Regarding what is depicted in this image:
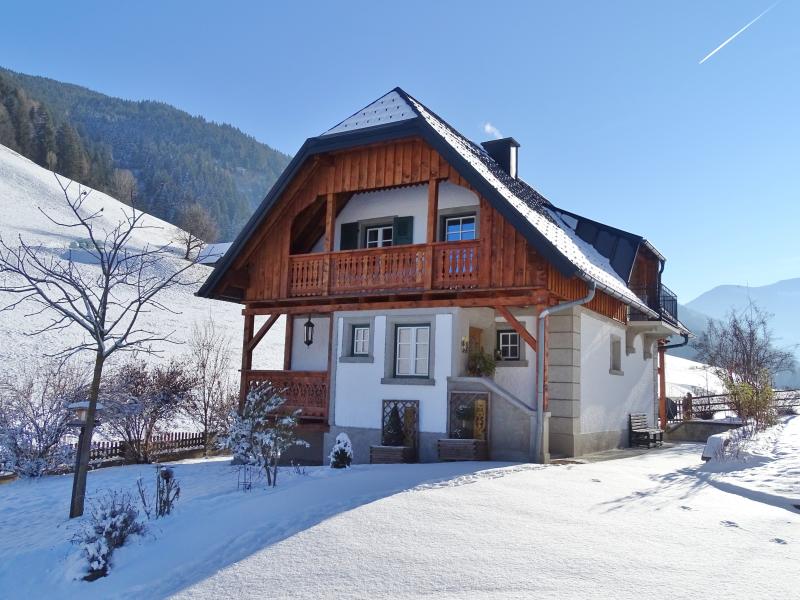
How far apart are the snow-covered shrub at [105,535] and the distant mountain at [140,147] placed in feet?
168

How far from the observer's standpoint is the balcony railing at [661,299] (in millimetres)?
19781

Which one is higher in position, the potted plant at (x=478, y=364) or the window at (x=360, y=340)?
the window at (x=360, y=340)

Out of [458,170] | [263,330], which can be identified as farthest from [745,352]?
[263,330]

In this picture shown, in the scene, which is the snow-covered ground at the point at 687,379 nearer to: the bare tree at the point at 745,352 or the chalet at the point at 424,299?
the bare tree at the point at 745,352

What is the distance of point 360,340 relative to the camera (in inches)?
611

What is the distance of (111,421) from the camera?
16.8 meters

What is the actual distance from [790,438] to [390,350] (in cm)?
992

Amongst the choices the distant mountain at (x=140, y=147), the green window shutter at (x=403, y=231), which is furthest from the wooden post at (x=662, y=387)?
the distant mountain at (x=140, y=147)

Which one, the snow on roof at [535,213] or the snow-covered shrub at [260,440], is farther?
the snow on roof at [535,213]

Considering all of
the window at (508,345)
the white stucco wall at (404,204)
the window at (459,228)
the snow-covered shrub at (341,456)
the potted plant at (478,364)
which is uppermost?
the white stucco wall at (404,204)

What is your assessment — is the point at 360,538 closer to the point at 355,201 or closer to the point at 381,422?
the point at 381,422

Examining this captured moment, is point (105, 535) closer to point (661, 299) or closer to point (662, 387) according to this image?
point (661, 299)

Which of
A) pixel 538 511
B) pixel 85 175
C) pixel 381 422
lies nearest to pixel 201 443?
pixel 381 422

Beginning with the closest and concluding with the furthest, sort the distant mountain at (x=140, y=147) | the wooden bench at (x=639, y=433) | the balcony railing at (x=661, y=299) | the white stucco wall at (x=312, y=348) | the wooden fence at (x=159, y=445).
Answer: the wooden fence at (x=159, y=445)
the white stucco wall at (x=312, y=348)
the wooden bench at (x=639, y=433)
the balcony railing at (x=661, y=299)
the distant mountain at (x=140, y=147)
